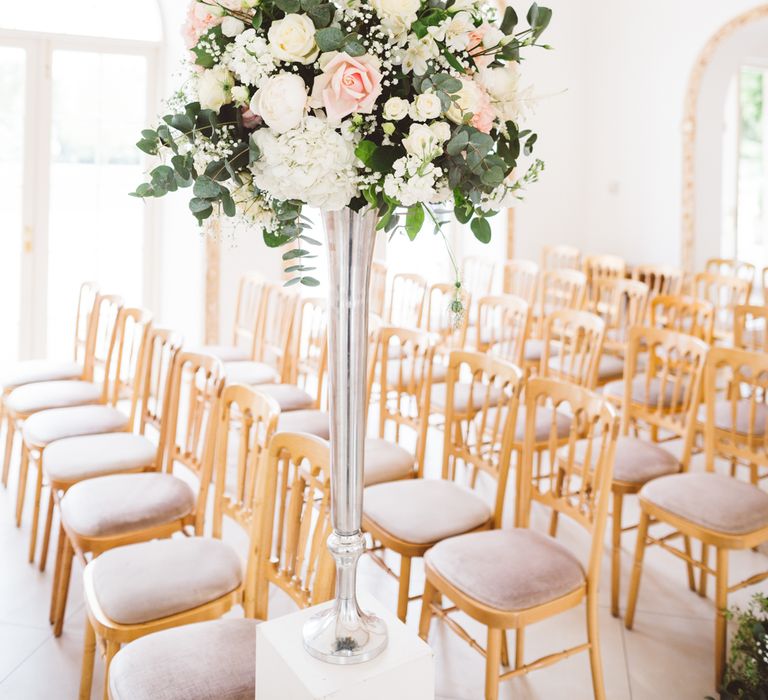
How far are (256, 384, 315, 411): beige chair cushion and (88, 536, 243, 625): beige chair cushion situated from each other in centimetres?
159

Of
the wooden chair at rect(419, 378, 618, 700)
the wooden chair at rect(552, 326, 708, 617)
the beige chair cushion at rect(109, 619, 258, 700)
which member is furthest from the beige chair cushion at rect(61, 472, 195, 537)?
the wooden chair at rect(552, 326, 708, 617)

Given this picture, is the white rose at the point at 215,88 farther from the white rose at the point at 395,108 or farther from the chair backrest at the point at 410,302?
the chair backrest at the point at 410,302

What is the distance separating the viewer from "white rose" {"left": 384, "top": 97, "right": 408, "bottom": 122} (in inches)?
42.7

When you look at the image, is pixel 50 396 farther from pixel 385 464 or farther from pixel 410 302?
pixel 410 302

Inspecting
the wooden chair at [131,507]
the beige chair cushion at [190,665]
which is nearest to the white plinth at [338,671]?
the beige chair cushion at [190,665]

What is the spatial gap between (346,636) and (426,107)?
0.81 metres

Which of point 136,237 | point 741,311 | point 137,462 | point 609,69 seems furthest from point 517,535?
point 609,69

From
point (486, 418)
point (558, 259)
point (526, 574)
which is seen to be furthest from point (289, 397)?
point (558, 259)

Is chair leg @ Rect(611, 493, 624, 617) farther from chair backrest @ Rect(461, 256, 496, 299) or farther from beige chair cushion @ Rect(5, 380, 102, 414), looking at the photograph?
chair backrest @ Rect(461, 256, 496, 299)

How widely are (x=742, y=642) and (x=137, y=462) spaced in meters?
2.10

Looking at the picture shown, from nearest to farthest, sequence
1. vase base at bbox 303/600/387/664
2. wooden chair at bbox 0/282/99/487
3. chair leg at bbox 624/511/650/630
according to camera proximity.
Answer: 1. vase base at bbox 303/600/387/664
2. chair leg at bbox 624/511/650/630
3. wooden chair at bbox 0/282/99/487

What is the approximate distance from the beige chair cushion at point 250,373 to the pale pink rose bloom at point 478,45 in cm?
313

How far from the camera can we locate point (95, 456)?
9.97 feet

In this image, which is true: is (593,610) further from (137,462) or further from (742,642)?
(137,462)
